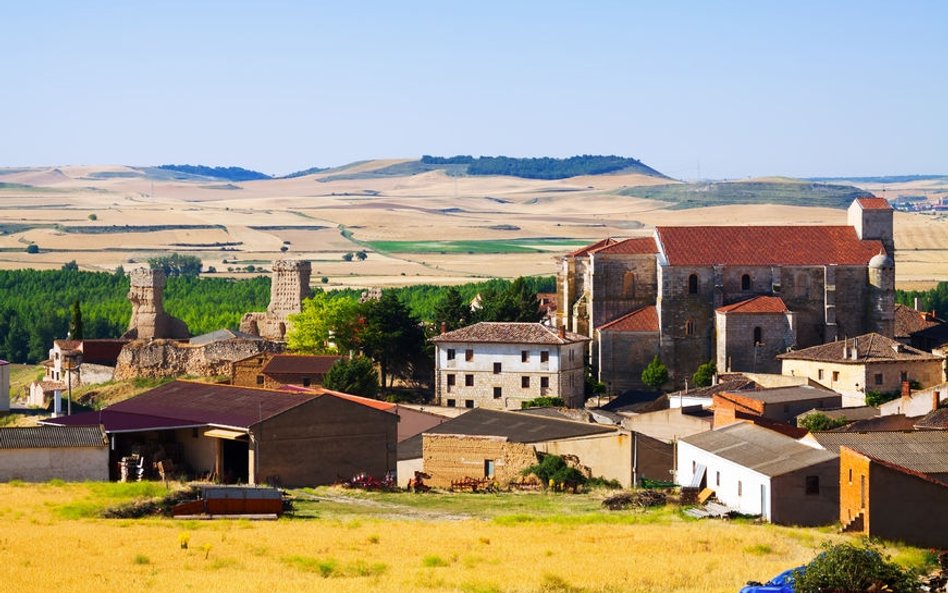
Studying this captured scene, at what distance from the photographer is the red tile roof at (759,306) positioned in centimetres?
7031

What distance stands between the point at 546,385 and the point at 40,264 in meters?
130

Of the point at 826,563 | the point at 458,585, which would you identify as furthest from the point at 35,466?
the point at 826,563

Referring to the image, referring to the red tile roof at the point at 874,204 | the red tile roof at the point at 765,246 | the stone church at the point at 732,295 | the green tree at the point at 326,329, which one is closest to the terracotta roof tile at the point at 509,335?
the stone church at the point at 732,295

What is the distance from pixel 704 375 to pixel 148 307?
30934 millimetres

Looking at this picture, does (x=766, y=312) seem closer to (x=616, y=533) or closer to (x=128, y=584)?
(x=616, y=533)

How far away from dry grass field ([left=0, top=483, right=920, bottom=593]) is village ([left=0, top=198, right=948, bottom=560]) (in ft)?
10.8

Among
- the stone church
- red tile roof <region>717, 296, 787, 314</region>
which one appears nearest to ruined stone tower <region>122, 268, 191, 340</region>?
the stone church

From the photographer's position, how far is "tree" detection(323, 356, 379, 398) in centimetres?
6638

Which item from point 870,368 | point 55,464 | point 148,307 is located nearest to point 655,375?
point 870,368

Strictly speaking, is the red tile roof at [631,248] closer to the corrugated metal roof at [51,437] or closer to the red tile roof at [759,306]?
the red tile roof at [759,306]

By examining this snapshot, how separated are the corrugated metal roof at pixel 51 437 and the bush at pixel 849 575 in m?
23.4

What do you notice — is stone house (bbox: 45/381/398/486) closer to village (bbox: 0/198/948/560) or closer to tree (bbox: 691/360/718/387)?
village (bbox: 0/198/948/560)

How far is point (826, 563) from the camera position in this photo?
25.6 meters

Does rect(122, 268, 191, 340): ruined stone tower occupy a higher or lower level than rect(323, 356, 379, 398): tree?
higher
